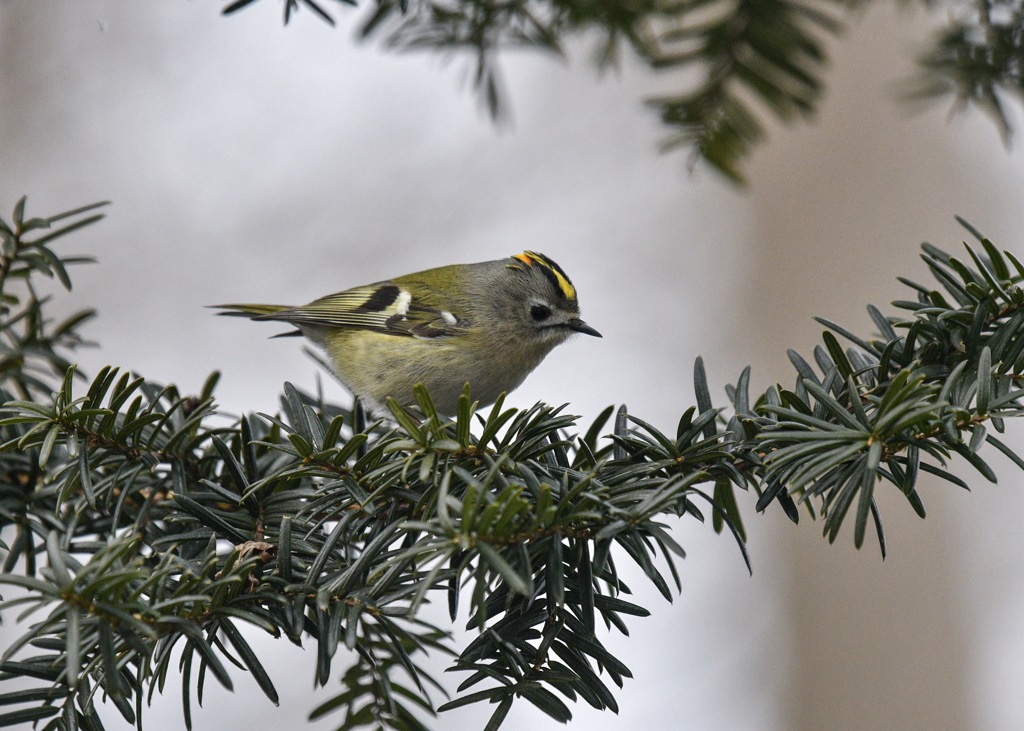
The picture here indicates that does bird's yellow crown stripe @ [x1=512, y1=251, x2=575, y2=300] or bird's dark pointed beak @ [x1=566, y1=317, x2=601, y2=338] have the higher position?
bird's yellow crown stripe @ [x1=512, y1=251, x2=575, y2=300]

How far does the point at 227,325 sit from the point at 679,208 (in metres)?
2.10

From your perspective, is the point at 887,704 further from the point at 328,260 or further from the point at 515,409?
the point at 515,409

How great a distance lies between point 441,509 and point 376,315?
4.43ft

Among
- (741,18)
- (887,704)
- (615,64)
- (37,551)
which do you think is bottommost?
(887,704)

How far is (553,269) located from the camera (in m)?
2.03

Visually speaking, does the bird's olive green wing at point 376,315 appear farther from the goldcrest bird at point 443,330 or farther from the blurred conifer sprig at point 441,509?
the blurred conifer sprig at point 441,509

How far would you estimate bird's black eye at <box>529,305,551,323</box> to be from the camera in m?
1.99

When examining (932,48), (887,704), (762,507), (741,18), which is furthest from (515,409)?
(887,704)

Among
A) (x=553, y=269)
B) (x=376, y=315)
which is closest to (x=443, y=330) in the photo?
(x=376, y=315)

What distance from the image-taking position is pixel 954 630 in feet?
10.5

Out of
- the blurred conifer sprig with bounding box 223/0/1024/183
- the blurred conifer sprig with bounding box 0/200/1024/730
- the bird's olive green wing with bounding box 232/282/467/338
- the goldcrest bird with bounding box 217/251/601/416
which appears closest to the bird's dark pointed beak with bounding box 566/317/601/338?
the goldcrest bird with bounding box 217/251/601/416

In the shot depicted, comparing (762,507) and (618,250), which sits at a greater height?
(618,250)

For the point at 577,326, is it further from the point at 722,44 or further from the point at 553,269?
the point at 722,44

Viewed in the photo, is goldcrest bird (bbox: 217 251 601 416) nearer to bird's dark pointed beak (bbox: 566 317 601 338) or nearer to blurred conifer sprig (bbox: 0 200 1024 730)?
bird's dark pointed beak (bbox: 566 317 601 338)
